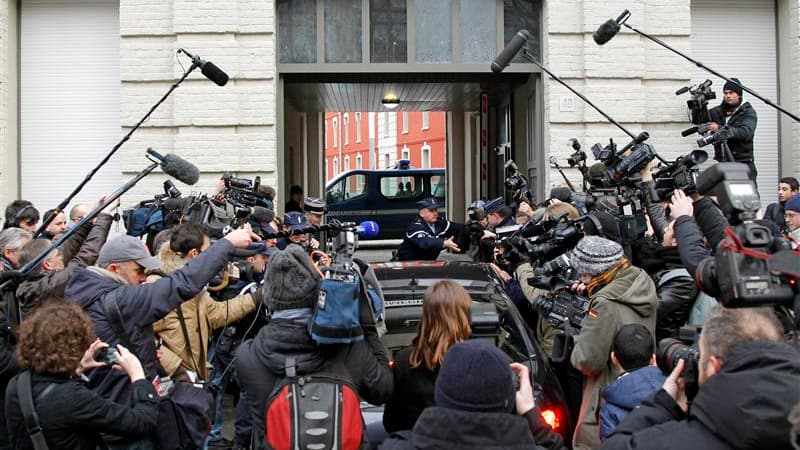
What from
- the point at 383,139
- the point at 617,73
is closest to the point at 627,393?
the point at 617,73

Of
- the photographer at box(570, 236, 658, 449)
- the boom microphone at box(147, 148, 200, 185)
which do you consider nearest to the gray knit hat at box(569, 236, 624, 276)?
the photographer at box(570, 236, 658, 449)

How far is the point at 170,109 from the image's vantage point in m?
10.8

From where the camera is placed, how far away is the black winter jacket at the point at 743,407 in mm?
2270

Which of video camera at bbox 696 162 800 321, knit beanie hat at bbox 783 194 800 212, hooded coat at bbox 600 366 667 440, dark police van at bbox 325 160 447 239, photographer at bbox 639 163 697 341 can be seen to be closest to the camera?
video camera at bbox 696 162 800 321

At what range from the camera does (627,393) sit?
3961 mm

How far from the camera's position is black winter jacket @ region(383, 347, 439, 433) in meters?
4.04

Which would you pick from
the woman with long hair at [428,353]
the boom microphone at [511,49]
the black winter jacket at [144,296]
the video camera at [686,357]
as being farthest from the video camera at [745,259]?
the boom microphone at [511,49]

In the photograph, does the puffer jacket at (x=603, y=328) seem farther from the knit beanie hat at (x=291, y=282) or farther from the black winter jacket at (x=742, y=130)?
the black winter jacket at (x=742, y=130)

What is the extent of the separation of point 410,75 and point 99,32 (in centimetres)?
417

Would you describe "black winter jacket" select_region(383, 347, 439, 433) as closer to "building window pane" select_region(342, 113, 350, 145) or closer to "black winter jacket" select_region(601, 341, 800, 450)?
"black winter jacket" select_region(601, 341, 800, 450)

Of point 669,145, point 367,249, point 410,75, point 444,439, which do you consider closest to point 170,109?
point 410,75

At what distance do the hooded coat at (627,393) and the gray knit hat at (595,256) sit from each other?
95cm

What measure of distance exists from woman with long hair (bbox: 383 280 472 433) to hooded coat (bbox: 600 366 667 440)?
0.74 meters

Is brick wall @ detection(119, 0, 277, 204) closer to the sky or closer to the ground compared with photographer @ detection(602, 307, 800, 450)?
closer to the sky
